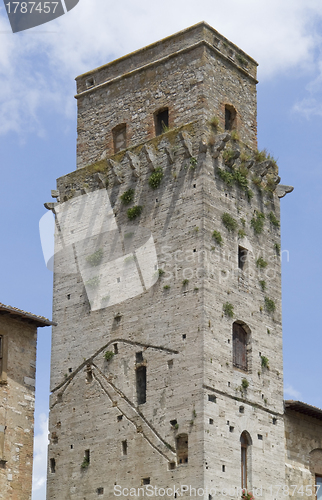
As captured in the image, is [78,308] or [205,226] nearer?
[205,226]

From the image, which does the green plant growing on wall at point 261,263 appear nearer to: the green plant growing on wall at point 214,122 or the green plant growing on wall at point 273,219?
the green plant growing on wall at point 273,219

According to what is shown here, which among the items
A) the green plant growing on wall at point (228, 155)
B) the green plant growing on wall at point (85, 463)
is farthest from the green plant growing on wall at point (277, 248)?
the green plant growing on wall at point (85, 463)

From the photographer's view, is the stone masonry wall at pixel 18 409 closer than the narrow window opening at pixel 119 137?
Yes

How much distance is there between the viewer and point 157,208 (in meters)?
33.6

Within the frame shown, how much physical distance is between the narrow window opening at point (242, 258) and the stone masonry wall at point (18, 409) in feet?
22.1

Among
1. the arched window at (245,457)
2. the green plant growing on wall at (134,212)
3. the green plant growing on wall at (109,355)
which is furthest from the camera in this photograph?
the green plant growing on wall at (134,212)

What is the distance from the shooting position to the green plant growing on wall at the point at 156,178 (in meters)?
33.8

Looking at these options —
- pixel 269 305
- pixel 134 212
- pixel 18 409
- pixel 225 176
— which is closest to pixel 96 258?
pixel 134 212

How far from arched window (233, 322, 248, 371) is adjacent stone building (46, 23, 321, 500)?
0.04m

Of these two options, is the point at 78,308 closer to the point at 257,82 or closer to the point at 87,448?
the point at 87,448

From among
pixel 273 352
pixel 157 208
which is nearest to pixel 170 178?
pixel 157 208

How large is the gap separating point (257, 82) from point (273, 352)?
9475 millimetres

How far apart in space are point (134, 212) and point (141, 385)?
17.9ft

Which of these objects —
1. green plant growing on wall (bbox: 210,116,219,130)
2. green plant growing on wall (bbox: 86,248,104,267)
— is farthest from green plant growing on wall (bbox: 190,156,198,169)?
green plant growing on wall (bbox: 86,248,104,267)
